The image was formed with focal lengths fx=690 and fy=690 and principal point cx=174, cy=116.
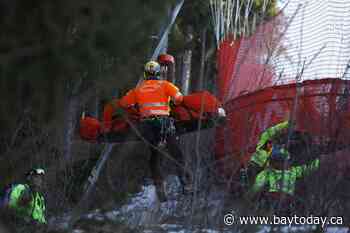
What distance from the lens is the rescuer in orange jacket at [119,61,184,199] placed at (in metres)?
6.77

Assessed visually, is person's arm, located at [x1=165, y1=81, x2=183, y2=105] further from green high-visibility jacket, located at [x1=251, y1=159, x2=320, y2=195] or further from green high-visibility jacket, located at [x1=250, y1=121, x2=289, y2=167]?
green high-visibility jacket, located at [x1=251, y1=159, x2=320, y2=195]

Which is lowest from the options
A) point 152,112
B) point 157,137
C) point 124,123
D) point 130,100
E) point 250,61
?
point 157,137

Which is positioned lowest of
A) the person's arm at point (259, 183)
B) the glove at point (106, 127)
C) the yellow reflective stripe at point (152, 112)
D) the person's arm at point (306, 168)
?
the glove at point (106, 127)

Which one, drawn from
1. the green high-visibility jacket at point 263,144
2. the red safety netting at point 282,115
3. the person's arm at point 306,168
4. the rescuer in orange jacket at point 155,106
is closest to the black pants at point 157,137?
the rescuer in orange jacket at point 155,106

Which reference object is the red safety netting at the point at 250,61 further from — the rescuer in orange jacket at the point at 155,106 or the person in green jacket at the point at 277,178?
the person in green jacket at the point at 277,178

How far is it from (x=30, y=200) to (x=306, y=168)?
2027 millimetres

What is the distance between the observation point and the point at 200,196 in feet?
14.0

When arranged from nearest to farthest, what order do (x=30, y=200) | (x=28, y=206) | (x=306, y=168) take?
(x=306, y=168) → (x=28, y=206) → (x=30, y=200)

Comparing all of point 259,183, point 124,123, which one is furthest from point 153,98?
point 259,183

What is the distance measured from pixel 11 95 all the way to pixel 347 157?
269 centimetres

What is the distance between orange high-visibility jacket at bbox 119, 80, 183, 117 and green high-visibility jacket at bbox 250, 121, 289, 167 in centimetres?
148

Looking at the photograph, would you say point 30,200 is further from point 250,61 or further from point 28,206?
point 250,61

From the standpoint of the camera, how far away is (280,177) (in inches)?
155

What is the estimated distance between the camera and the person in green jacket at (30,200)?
463 centimetres
